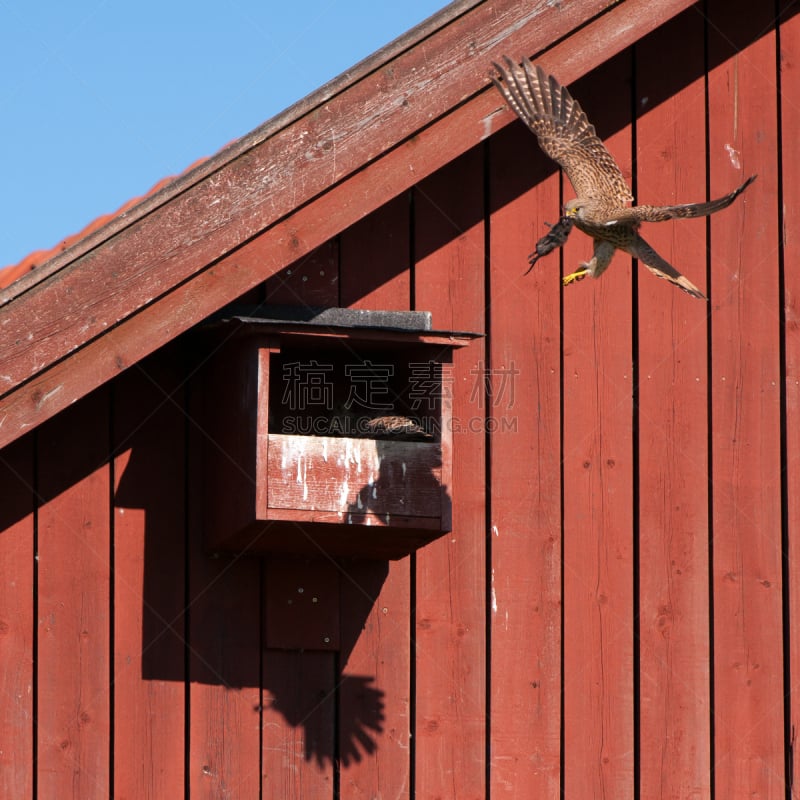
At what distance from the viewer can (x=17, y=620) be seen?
18.6 feet

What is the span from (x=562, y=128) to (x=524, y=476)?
1084mm

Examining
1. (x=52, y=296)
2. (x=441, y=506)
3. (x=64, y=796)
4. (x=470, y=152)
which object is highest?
(x=470, y=152)

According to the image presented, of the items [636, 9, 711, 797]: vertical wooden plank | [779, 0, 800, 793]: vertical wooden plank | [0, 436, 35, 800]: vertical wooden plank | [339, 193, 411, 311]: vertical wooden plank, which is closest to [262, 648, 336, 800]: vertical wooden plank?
[0, 436, 35, 800]: vertical wooden plank

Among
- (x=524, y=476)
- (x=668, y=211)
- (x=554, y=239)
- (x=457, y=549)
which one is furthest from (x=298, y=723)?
(x=668, y=211)

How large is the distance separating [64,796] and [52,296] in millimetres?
1399

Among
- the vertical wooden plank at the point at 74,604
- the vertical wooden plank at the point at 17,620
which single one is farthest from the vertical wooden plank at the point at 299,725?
the vertical wooden plank at the point at 17,620

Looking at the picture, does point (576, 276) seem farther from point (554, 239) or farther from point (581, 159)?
point (581, 159)

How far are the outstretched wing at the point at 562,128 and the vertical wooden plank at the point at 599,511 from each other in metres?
0.47

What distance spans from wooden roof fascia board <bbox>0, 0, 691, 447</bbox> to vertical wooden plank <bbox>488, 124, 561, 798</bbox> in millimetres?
337

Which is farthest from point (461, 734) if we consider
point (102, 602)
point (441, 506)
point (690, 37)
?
point (690, 37)

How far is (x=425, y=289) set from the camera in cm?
628

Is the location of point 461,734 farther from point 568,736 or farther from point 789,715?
point 789,715

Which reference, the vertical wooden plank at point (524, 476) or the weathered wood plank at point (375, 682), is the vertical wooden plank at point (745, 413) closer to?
the vertical wooden plank at point (524, 476)

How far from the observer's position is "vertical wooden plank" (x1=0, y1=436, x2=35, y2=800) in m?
5.54
